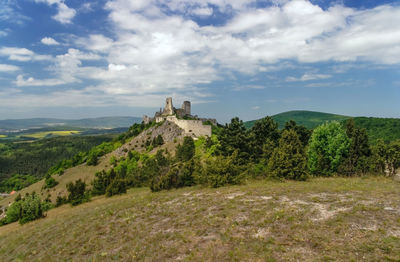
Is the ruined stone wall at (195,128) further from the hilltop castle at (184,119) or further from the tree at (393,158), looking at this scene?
the tree at (393,158)

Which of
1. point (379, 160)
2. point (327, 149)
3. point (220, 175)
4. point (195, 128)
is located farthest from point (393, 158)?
point (195, 128)

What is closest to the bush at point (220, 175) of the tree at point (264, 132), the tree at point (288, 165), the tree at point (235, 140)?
the tree at point (288, 165)

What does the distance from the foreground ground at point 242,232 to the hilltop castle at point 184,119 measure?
235 ft

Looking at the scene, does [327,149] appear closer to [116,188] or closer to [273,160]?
[273,160]

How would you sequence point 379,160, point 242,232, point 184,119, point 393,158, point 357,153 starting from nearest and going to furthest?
point 242,232
point 393,158
point 379,160
point 357,153
point 184,119

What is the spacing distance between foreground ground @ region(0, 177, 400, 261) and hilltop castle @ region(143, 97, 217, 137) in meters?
71.6

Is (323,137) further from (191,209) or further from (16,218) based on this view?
(16,218)

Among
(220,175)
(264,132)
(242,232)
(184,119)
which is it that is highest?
(184,119)

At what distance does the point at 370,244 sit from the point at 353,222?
2227 millimetres

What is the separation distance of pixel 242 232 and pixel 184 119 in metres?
92.9

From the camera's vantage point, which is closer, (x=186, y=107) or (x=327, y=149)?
(x=327, y=149)

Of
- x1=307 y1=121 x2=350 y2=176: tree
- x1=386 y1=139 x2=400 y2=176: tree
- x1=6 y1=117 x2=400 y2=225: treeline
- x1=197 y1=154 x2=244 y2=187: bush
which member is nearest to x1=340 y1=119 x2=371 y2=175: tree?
x1=6 y1=117 x2=400 y2=225: treeline

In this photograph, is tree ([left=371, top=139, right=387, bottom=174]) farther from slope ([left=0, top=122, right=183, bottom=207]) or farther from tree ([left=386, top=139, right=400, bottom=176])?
slope ([left=0, top=122, right=183, bottom=207])

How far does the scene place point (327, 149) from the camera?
3859 centimetres
